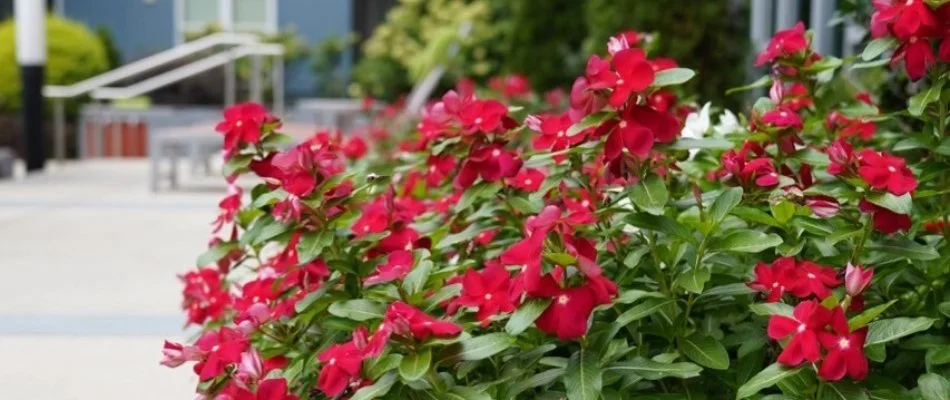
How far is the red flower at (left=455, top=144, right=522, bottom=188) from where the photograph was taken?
6.82 ft

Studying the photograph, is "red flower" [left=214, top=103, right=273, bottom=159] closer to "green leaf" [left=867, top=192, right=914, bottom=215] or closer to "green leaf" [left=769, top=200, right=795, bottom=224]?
"green leaf" [left=769, top=200, right=795, bottom=224]

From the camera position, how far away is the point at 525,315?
1.59 metres

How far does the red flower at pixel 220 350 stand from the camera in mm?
1836

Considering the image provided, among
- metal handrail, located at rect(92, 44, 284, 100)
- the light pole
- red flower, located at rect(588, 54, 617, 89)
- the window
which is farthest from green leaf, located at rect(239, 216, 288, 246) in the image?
the window

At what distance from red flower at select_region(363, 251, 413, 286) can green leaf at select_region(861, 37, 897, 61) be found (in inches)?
28.6

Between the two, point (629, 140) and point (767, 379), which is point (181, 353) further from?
point (767, 379)

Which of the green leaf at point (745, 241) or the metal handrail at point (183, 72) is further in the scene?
the metal handrail at point (183, 72)

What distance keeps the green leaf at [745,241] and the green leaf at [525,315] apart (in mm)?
319

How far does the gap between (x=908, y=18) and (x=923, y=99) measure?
0.40 feet

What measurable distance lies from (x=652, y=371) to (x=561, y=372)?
0.11 metres

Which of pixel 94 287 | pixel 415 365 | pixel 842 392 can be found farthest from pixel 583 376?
pixel 94 287

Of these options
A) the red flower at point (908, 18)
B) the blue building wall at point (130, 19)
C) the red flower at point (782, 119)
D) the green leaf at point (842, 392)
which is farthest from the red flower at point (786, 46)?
the blue building wall at point (130, 19)

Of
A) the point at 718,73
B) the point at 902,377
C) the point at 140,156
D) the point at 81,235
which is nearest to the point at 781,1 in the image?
the point at 718,73

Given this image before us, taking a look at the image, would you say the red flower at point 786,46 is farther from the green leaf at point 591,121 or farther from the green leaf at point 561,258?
the green leaf at point 561,258
